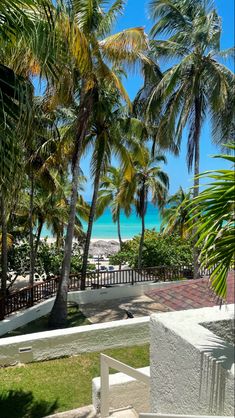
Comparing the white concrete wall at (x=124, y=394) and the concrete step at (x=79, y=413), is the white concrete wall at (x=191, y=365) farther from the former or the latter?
the concrete step at (x=79, y=413)

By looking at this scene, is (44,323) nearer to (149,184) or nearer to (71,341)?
(71,341)

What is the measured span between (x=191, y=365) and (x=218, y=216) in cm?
141

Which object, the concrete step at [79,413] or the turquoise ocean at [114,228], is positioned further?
the turquoise ocean at [114,228]

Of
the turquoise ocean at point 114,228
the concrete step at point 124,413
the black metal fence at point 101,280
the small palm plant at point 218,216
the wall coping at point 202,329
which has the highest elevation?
the turquoise ocean at point 114,228

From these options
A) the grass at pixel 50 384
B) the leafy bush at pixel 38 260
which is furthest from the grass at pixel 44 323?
the leafy bush at pixel 38 260

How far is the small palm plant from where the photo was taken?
278 centimetres

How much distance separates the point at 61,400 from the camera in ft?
23.5

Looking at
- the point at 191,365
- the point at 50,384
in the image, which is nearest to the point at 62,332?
the point at 50,384

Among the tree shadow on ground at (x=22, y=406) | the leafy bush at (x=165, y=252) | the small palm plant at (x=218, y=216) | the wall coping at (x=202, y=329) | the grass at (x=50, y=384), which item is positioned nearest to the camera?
the small palm plant at (x=218, y=216)

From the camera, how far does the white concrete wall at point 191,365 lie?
9.34 feet

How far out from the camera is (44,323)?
43.0 ft

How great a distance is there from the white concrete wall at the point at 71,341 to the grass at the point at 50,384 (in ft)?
0.60

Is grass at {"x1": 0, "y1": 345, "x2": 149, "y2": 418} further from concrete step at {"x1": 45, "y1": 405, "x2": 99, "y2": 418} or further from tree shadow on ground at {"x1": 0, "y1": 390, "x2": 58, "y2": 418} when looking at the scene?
concrete step at {"x1": 45, "y1": 405, "x2": 99, "y2": 418}

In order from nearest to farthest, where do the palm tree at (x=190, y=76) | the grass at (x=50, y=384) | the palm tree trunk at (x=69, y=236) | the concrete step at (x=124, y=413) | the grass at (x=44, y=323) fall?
the concrete step at (x=124, y=413) < the grass at (x=50, y=384) < the grass at (x=44, y=323) < the palm tree trunk at (x=69, y=236) < the palm tree at (x=190, y=76)
